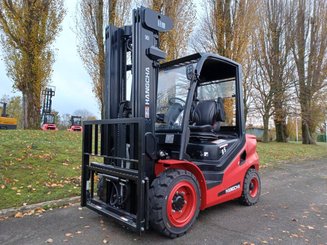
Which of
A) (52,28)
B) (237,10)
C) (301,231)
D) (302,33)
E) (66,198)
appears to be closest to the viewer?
(301,231)

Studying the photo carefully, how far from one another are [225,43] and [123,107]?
14931 millimetres

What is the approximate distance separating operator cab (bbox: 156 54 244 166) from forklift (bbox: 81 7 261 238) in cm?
2

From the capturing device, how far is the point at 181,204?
3.75 m

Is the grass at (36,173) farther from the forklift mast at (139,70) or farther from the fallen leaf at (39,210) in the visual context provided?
the forklift mast at (139,70)

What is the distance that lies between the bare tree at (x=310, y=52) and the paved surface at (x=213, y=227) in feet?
59.1

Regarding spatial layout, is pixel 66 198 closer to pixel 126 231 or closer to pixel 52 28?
pixel 126 231

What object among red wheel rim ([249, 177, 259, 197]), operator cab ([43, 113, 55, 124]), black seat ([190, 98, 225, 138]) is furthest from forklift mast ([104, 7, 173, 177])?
operator cab ([43, 113, 55, 124])

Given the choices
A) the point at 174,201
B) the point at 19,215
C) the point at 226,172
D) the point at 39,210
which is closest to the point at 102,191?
the point at 174,201

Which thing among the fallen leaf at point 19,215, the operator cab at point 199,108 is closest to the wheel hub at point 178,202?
the operator cab at point 199,108

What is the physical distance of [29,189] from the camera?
5.44 meters

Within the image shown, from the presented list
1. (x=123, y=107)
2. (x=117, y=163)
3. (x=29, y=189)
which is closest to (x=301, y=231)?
(x=117, y=163)

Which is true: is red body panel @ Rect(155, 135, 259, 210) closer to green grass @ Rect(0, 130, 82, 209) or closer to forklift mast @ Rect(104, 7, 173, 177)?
forklift mast @ Rect(104, 7, 173, 177)

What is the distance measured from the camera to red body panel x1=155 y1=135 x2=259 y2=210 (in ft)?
12.5

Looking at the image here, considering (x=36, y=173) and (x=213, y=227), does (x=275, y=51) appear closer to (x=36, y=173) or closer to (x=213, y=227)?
(x=36, y=173)
